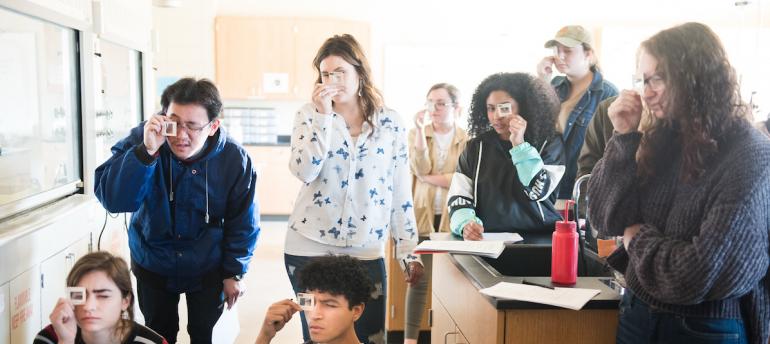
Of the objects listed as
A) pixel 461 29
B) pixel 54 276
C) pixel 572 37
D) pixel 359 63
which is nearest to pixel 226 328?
pixel 54 276

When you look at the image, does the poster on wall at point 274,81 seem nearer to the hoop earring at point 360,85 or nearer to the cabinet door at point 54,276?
the cabinet door at point 54,276

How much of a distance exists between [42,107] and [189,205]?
2.69 feet

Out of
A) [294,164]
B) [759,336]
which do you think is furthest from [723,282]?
[294,164]

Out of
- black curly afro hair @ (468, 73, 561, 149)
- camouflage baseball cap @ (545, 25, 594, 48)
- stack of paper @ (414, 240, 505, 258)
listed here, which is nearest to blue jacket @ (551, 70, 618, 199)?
camouflage baseball cap @ (545, 25, 594, 48)

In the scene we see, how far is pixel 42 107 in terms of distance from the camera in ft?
7.82

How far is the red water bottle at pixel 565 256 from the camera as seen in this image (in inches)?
67.4

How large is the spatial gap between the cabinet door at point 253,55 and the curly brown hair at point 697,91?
626 cm

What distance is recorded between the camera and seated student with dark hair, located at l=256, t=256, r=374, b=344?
5.38 ft

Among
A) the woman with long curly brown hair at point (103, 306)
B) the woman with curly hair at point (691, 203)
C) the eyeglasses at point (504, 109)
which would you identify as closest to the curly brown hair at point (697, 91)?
the woman with curly hair at point (691, 203)

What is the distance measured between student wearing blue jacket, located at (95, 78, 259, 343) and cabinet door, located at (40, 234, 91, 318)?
0.28 meters

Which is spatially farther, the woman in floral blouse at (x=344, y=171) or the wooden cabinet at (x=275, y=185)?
the wooden cabinet at (x=275, y=185)

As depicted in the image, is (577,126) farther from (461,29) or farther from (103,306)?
(461,29)

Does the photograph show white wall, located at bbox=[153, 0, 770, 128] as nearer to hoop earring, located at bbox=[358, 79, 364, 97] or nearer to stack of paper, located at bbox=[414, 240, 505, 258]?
hoop earring, located at bbox=[358, 79, 364, 97]

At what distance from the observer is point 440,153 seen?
3.58m
